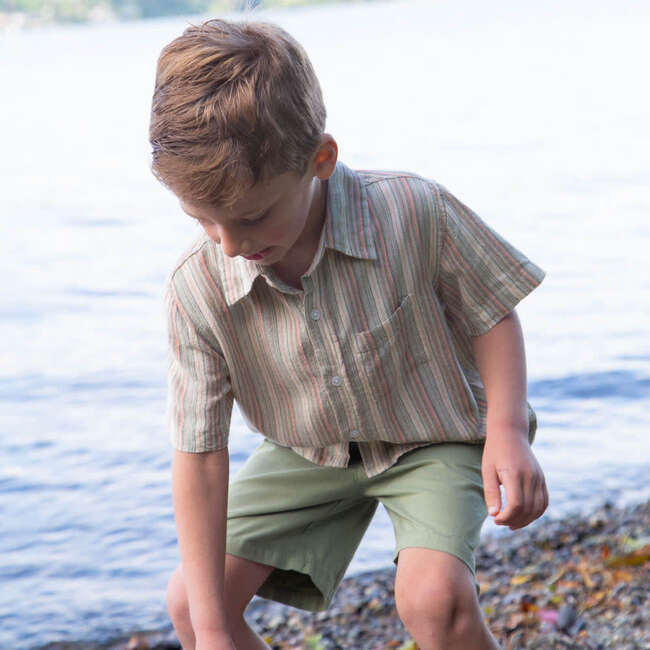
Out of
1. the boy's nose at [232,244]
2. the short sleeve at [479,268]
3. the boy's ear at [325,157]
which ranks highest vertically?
the boy's ear at [325,157]

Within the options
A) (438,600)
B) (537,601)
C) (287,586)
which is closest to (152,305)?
(537,601)

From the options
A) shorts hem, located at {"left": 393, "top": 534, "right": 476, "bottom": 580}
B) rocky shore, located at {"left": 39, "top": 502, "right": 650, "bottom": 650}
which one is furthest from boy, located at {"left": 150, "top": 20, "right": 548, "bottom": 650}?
rocky shore, located at {"left": 39, "top": 502, "right": 650, "bottom": 650}

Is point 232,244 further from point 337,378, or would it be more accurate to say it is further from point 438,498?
point 438,498

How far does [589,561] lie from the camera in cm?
376

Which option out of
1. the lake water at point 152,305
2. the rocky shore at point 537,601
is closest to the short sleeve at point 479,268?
the rocky shore at point 537,601

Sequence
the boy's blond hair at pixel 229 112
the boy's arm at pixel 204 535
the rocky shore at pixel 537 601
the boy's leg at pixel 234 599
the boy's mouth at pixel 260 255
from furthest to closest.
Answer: the rocky shore at pixel 537 601, the boy's leg at pixel 234 599, the boy's arm at pixel 204 535, the boy's mouth at pixel 260 255, the boy's blond hair at pixel 229 112

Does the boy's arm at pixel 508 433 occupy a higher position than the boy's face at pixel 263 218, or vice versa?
the boy's face at pixel 263 218

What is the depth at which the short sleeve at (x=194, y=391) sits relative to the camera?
7.18ft

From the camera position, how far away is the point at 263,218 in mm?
1923

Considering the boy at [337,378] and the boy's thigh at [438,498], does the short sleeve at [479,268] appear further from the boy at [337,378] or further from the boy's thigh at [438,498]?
the boy's thigh at [438,498]

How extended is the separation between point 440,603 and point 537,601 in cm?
149

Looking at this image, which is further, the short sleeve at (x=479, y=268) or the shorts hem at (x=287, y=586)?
the shorts hem at (x=287, y=586)

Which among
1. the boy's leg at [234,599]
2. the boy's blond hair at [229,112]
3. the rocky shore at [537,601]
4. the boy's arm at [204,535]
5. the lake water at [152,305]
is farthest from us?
the lake water at [152,305]

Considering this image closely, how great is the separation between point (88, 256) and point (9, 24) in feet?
148
